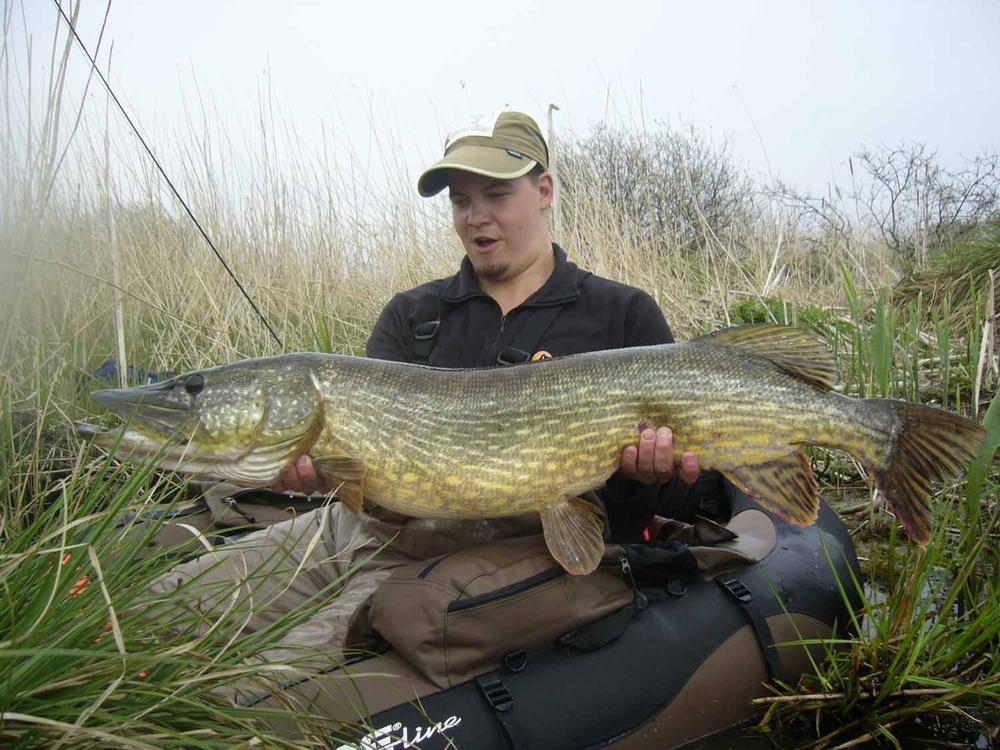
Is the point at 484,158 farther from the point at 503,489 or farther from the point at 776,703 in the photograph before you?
the point at 776,703

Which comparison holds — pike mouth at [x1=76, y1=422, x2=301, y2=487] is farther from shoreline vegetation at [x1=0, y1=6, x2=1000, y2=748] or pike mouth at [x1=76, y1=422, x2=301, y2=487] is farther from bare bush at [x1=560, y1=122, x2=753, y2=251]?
bare bush at [x1=560, y1=122, x2=753, y2=251]

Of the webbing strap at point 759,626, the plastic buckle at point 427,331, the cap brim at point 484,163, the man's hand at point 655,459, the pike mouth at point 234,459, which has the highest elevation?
the cap brim at point 484,163

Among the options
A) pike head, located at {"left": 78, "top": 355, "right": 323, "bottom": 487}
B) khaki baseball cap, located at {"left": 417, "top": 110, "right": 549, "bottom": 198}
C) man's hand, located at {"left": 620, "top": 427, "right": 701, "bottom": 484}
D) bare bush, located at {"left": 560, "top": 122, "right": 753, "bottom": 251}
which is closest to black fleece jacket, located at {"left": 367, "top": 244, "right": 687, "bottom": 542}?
man's hand, located at {"left": 620, "top": 427, "right": 701, "bottom": 484}

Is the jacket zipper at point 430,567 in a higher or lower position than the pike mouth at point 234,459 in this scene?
lower

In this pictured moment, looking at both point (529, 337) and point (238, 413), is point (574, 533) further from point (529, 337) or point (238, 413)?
point (238, 413)

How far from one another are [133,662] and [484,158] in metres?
1.85

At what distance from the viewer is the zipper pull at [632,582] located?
6.88 ft

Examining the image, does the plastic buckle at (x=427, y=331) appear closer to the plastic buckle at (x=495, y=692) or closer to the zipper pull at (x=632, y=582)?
the zipper pull at (x=632, y=582)

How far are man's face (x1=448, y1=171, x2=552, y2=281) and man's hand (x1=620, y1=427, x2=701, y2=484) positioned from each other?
0.84m

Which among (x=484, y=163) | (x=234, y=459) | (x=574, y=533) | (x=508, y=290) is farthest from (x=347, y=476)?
(x=484, y=163)

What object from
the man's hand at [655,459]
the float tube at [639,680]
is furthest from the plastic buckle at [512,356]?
the float tube at [639,680]

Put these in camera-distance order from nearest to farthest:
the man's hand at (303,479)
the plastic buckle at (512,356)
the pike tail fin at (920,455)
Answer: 1. the pike tail fin at (920,455)
2. the man's hand at (303,479)
3. the plastic buckle at (512,356)

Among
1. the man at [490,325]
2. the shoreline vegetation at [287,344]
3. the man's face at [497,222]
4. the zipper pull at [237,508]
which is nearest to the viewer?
the shoreline vegetation at [287,344]

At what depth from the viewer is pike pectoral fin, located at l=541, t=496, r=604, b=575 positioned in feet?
6.57
